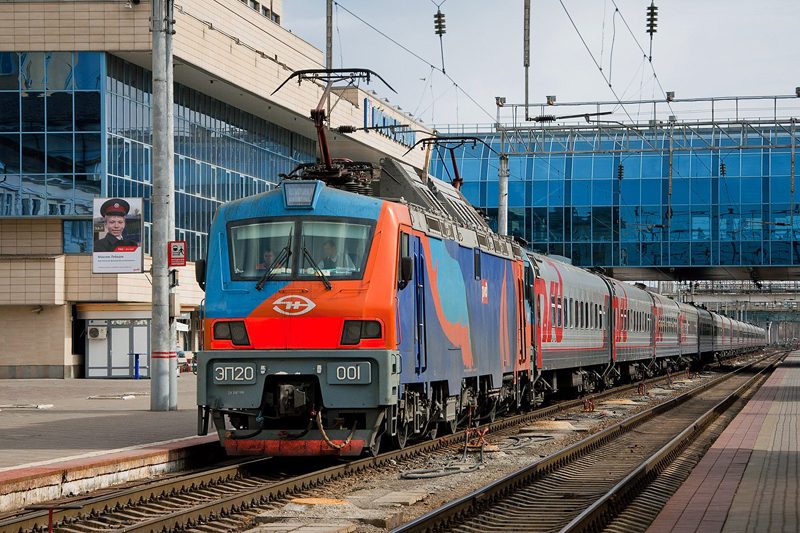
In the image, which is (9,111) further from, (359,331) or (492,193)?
(492,193)

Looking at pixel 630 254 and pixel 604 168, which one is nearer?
pixel 630 254

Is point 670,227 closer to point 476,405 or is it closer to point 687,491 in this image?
point 476,405

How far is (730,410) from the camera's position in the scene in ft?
88.7

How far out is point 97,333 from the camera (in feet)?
140

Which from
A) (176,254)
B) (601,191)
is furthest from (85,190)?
(601,191)

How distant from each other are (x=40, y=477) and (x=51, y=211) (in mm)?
31749

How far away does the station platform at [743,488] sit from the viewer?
925cm

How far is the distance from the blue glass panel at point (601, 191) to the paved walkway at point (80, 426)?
135ft

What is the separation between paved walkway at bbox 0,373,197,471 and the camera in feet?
44.6

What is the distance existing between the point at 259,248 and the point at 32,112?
30.5m

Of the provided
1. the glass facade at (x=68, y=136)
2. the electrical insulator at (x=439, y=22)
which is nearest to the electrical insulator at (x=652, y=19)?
the electrical insulator at (x=439, y=22)

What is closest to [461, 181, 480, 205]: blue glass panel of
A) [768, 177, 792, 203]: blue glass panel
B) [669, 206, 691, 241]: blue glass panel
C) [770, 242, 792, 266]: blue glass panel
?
[669, 206, 691, 241]: blue glass panel

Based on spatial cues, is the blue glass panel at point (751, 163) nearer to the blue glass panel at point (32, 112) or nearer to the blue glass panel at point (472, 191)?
the blue glass panel at point (472, 191)

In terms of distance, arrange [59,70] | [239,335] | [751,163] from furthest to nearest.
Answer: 1. [751,163]
2. [59,70]
3. [239,335]
